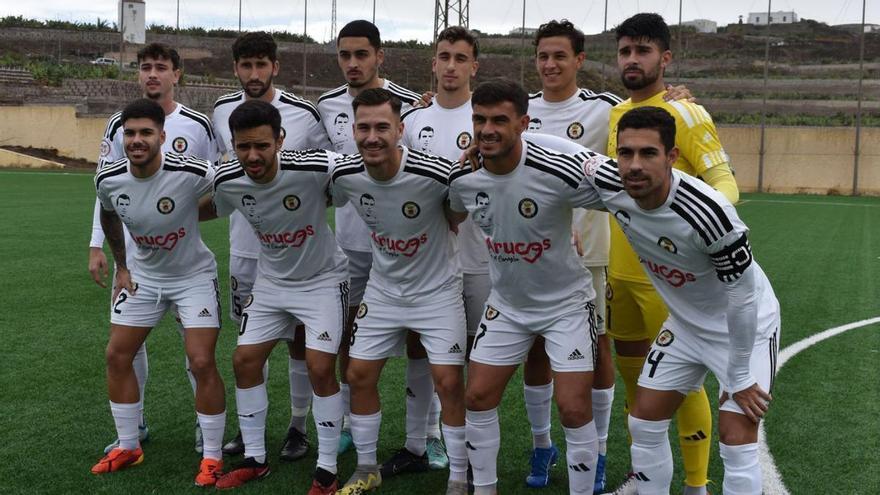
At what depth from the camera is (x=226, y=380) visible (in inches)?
242

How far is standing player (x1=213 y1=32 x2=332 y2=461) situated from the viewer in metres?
4.82

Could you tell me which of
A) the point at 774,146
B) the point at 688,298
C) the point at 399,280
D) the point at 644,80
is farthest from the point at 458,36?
the point at 774,146

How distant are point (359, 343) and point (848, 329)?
5.69m

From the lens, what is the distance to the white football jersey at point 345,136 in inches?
196

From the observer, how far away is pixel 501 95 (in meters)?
3.76

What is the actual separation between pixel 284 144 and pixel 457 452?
2.09 m

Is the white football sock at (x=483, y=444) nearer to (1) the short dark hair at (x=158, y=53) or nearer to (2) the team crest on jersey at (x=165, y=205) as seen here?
(2) the team crest on jersey at (x=165, y=205)

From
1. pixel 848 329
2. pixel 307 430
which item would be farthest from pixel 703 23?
pixel 307 430

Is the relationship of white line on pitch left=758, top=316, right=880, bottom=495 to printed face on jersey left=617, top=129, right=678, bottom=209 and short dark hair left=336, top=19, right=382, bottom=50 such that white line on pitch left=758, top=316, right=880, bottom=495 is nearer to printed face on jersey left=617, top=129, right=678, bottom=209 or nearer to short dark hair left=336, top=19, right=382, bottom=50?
printed face on jersey left=617, top=129, right=678, bottom=209

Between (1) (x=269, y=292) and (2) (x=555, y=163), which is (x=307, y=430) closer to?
(1) (x=269, y=292)

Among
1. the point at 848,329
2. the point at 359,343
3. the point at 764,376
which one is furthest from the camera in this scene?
the point at 848,329

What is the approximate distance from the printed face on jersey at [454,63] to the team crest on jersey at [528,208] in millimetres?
1049

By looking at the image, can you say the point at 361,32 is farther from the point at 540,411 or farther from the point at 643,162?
the point at 540,411

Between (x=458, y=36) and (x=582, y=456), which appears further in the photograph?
(x=458, y=36)
